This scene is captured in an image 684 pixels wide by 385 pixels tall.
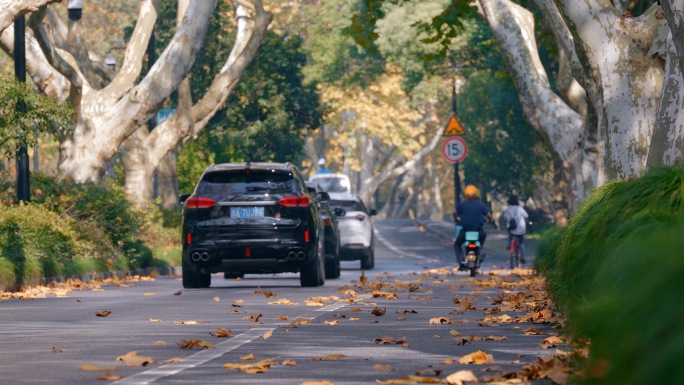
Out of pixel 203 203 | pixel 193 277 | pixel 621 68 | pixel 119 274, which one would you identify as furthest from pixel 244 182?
pixel 119 274

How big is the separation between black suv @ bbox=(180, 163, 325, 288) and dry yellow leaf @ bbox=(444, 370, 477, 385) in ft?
44.0

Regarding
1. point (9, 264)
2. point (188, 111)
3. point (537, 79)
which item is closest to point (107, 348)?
point (9, 264)

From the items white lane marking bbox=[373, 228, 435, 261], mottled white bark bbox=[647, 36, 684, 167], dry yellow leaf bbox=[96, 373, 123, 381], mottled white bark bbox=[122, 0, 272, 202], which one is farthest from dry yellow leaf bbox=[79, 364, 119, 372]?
white lane marking bbox=[373, 228, 435, 261]

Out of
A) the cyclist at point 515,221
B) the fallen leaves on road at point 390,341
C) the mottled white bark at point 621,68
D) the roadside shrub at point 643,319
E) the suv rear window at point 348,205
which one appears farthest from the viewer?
the suv rear window at point 348,205

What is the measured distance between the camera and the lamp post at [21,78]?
26625 mm

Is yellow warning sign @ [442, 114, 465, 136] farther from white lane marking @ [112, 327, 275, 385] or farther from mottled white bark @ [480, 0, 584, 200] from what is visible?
white lane marking @ [112, 327, 275, 385]

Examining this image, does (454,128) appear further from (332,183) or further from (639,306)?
(639,306)

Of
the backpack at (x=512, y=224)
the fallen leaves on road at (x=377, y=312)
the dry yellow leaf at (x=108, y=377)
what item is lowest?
the dry yellow leaf at (x=108, y=377)

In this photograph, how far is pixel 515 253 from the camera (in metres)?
34.9

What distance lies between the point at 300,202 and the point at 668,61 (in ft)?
20.5

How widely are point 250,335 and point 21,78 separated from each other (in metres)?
14.7

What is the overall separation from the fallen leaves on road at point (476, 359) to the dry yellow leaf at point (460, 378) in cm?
122

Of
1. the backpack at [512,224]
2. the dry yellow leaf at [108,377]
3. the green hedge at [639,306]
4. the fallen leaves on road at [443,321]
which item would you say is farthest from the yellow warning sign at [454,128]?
the dry yellow leaf at [108,377]

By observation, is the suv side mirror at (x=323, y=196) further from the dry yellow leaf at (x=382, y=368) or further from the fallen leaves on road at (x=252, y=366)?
the dry yellow leaf at (x=382, y=368)
